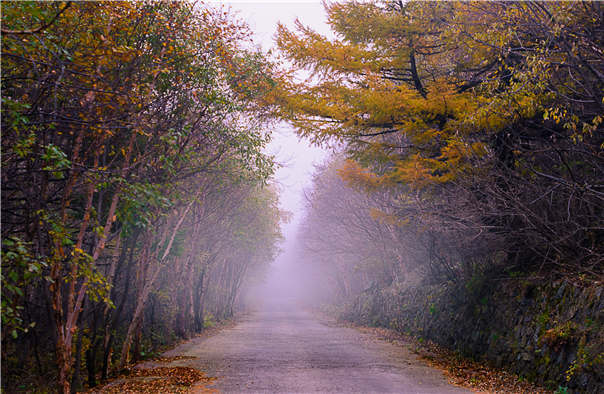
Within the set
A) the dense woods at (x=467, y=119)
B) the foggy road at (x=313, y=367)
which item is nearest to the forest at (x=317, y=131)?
the dense woods at (x=467, y=119)

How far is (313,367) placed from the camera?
43.2ft

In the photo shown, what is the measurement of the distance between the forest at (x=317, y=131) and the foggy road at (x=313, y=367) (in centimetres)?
275

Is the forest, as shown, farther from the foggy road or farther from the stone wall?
the foggy road

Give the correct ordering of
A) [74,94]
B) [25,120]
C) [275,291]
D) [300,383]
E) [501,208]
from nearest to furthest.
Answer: [25,120]
[74,94]
[300,383]
[501,208]
[275,291]

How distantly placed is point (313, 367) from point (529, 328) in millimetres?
5590

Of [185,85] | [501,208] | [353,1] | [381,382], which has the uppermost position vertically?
[353,1]

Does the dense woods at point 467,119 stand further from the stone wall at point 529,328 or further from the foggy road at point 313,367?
the foggy road at point 313,367

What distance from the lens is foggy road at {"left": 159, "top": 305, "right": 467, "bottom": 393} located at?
10.4m

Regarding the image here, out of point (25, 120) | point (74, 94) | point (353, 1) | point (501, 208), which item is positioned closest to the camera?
point (25, 120)

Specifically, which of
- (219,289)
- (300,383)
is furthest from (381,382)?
(219,289)

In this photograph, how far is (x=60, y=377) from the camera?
29.7ft

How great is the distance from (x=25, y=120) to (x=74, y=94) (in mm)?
2773

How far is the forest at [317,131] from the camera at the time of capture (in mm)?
8484

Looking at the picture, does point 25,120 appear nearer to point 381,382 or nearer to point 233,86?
point 233,86
